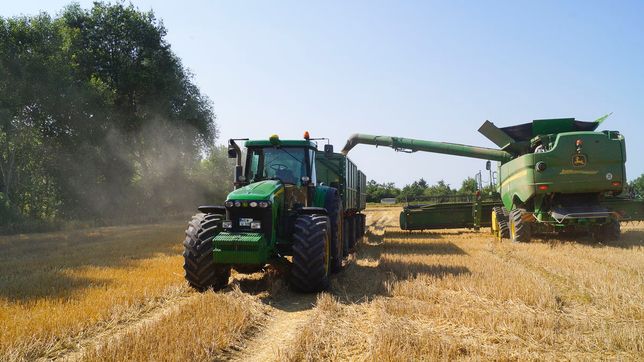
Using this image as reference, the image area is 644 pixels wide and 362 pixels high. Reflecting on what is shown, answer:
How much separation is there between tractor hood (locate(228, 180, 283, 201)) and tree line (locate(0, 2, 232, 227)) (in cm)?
1721

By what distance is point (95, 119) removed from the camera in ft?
82.2

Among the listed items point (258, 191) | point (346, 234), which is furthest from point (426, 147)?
point (258, 191)

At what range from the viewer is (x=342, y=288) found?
24.9ft

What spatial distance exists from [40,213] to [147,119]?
8.78 m

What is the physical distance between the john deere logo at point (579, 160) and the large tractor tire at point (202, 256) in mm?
9626

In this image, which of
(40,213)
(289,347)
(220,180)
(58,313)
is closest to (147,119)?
(40,213)

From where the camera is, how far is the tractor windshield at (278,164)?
28.0 feet

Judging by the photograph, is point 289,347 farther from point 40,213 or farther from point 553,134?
point 40,213

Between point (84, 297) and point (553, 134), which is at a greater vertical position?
point (553, 134)

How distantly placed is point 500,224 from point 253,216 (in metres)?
10.2

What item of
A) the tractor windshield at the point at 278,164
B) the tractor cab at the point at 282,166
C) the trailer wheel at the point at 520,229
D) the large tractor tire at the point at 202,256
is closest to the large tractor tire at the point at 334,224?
the tractor cab at the point at 282,166

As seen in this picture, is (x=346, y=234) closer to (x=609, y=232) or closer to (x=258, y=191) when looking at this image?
(x=258, y=191)


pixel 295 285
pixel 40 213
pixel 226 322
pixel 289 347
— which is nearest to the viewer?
pixel 289 347

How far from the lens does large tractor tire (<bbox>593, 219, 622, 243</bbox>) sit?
1241cm
